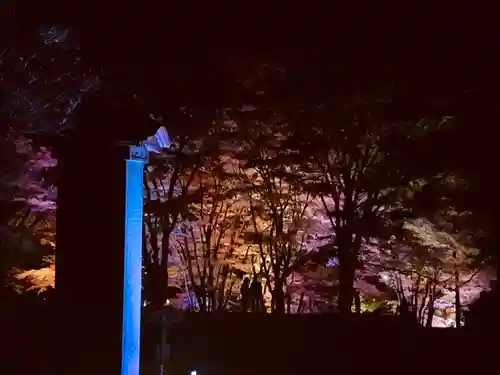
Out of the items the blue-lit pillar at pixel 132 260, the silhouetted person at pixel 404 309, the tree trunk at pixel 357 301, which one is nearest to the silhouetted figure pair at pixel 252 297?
the tree trunk at pixel 357 301

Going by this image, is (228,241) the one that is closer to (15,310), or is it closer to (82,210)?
(15,310)

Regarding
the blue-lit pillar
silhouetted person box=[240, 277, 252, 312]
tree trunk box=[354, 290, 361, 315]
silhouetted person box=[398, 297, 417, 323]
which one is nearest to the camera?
the blue-lit pillar

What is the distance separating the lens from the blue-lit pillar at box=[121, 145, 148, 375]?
220 inches

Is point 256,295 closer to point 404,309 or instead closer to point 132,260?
point 404,309

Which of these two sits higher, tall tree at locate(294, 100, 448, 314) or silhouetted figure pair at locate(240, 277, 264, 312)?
tall tree at locate(294, 100, 448, 314)

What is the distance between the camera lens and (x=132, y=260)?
5668 mm

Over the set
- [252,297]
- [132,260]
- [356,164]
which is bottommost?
[132,260]

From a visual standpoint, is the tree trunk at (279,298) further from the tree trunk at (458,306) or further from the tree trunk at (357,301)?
the tree trunk at (458,306)

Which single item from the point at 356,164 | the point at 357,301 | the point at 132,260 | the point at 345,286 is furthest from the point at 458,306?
the point at 132,260

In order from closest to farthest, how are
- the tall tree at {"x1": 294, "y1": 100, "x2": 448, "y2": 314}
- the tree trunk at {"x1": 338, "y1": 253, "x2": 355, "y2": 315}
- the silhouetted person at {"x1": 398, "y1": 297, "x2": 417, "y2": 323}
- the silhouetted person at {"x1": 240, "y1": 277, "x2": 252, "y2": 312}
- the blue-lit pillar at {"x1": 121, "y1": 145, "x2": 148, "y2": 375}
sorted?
the blue-lit pillar at {"x1": 121, "y1": 145, "x2": 148, "y2": 375} → the tall tree at {"x1": 294, "y1": 100, "x2": 448, "y2": 314} → the silhouetted person at {"x1": 398, "y1": 297, "x2": 417, "y2": 323} → the tree trunk at {"x1": 338, "y1": 253, "x2": 355, "y2": 315} → the silhouetted person at {"x1": 240, "y1": 277, "x2": 252, "y2": 312}

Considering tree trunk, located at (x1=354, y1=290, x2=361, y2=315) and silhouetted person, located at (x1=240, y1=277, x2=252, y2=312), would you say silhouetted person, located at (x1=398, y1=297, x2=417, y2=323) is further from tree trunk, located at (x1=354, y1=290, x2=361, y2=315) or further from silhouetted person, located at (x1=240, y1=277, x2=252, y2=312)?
silhouetted person, located at (x1=240, y1=277, x2=252, y2=312)

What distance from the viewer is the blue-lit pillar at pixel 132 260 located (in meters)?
5.59

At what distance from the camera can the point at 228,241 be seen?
12.2 meters

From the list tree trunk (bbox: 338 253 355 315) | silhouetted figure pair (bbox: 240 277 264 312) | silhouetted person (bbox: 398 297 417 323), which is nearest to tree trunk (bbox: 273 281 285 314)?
silhouetted figure pair (bbox: 240 277 264 312)
